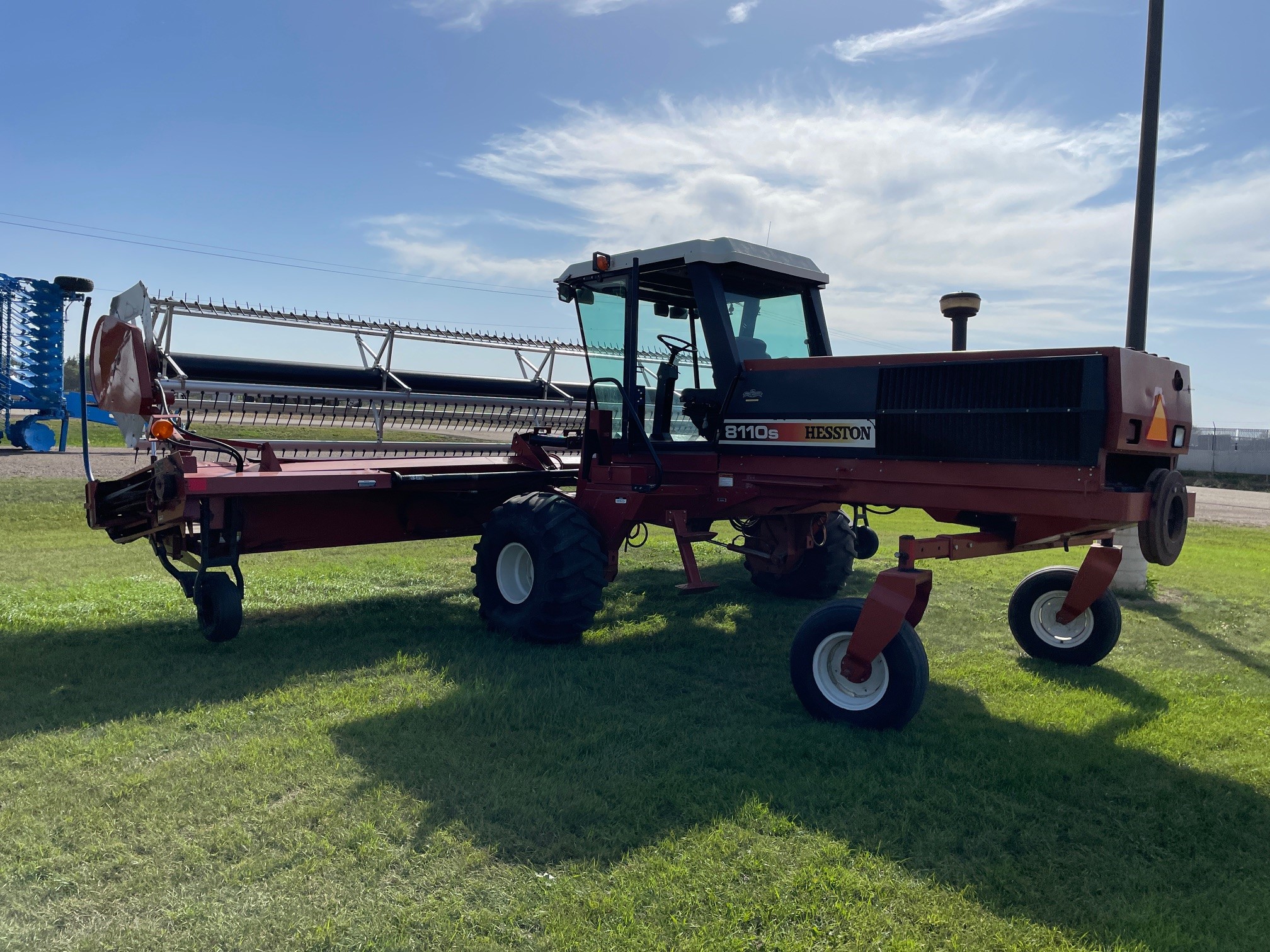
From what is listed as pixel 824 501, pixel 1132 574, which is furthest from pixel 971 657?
pixel 1132 574

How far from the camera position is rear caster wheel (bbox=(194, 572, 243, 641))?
Answer: 5.89 metres

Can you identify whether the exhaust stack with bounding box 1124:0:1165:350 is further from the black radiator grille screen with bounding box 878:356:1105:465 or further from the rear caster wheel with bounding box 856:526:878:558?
the black radiator grille screen with bounding box 878:356:1105:465

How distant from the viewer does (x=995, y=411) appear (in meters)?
4.68

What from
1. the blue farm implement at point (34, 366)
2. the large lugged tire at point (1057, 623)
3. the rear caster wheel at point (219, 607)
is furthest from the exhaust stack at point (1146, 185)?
the blue farm implement at point (34, 366)

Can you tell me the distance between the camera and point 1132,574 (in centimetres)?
843

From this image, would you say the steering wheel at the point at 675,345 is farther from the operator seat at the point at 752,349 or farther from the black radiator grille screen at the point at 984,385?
the black radiator grille screen at the point at 984,385

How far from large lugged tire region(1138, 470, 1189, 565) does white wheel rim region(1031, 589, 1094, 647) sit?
4.23 feet

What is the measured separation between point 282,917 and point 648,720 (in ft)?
7.00

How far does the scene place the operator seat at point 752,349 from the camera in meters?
6.06

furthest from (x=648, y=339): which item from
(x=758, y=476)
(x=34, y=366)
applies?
(x=34, y=366)

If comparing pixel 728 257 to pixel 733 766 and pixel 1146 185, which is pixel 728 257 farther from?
pixel 1146 185

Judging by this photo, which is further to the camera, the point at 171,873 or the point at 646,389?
the point at 646,389

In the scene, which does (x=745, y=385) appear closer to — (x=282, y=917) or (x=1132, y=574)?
(x=282, y=917)

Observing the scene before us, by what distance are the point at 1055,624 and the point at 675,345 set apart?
319cm
